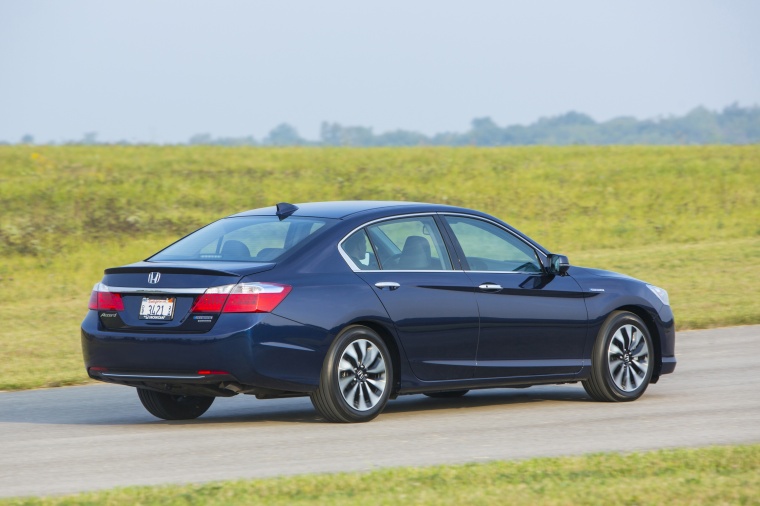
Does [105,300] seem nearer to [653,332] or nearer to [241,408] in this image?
[241,408]

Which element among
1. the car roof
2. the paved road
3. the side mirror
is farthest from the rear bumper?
the side mirror

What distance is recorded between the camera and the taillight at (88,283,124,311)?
9.34 m

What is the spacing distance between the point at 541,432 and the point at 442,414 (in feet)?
4.35

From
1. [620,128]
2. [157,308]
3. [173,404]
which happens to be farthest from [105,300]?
[620,128]

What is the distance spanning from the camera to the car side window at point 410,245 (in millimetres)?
9891

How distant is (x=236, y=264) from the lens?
30.3 feet

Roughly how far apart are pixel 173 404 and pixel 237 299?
1.77 m

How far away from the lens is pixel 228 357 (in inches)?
348

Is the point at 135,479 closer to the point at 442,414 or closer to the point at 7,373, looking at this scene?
the point at 442,414

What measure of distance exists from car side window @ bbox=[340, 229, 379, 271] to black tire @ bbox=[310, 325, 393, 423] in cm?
50

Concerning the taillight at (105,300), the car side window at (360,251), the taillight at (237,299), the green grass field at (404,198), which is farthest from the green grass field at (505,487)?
the green grass field at (404,198)

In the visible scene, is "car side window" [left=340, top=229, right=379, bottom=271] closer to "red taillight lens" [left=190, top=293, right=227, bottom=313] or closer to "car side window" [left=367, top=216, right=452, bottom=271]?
"car side window" [left=367, top=216, right=452, bottom=271]

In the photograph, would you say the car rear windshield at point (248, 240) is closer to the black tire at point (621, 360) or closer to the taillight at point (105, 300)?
the taillight at point (105, 300)

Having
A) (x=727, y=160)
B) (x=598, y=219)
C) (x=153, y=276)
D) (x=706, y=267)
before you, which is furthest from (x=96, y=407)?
(x=727, y=160)
